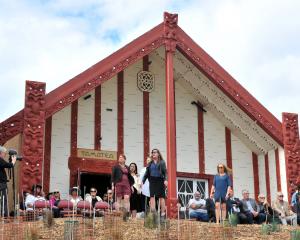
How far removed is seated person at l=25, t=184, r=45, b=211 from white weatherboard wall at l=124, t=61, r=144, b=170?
456 cm

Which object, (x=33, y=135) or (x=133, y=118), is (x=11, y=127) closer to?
(x=33, y=135)

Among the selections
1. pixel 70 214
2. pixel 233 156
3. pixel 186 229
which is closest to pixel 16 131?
pixel 70 214

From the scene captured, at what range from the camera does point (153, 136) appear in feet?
66.3

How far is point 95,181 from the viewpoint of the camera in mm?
20297

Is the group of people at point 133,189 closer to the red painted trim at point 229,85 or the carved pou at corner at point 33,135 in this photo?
the carved pou at corner at point 33,135

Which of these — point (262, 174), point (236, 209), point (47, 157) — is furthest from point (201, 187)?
point (47, 157)

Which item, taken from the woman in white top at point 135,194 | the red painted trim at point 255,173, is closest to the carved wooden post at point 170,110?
the woman in white top at point 135,194

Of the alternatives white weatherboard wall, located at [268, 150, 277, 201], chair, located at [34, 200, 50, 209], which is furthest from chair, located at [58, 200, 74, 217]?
white weatherboard wall, located at [268, 150, 277, 201]

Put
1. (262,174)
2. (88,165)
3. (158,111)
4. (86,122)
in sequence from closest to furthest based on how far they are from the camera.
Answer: (88,165), (86,122), (158,111), (262,174)

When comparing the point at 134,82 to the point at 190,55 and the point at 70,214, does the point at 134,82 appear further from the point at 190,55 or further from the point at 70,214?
the point at 70,214

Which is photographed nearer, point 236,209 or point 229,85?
point 236,209

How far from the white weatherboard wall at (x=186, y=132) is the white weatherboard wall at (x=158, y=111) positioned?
18.9 inches

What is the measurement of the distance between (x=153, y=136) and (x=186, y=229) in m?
8.09

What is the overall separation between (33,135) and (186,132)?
5965 mm
